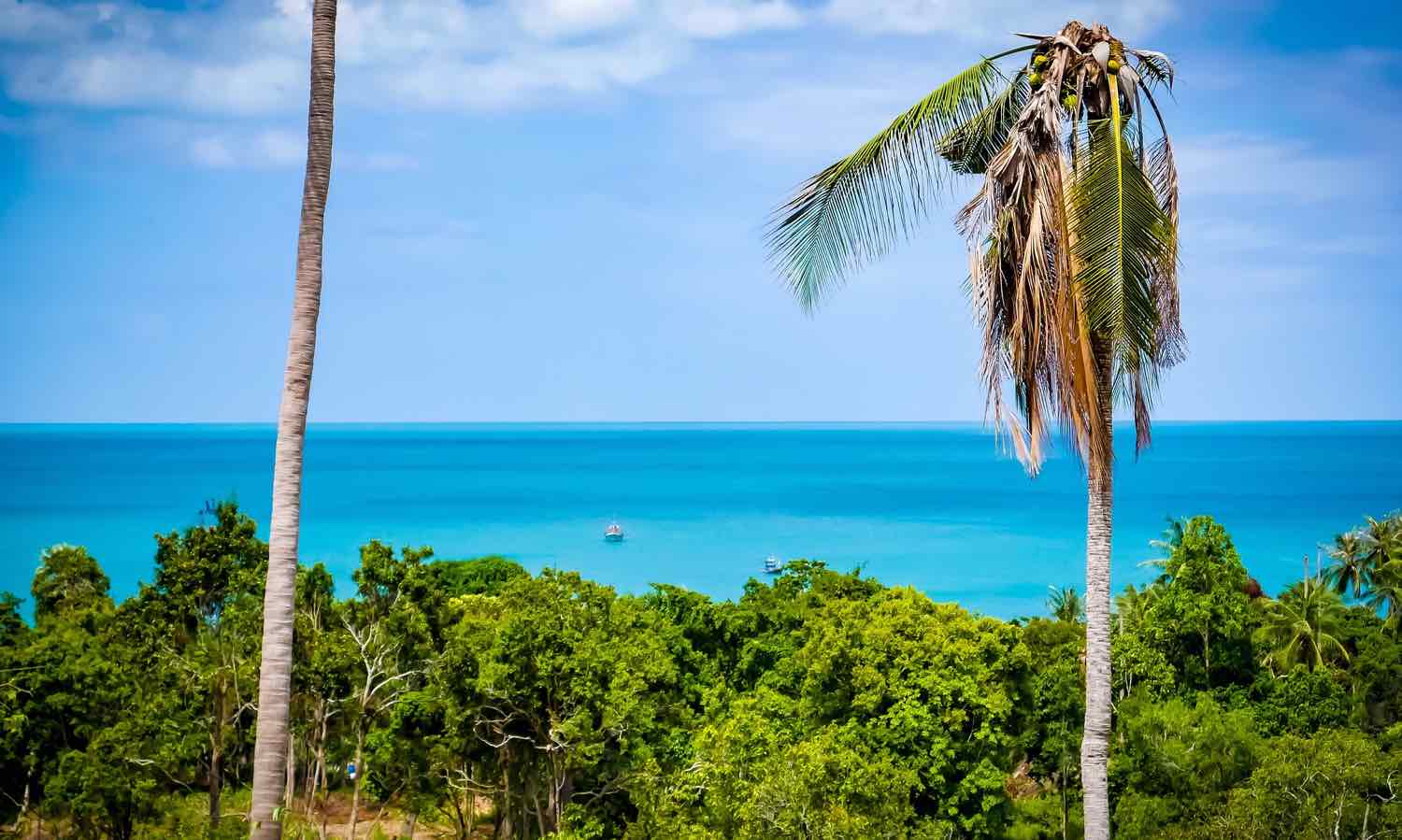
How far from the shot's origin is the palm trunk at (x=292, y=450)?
914cm

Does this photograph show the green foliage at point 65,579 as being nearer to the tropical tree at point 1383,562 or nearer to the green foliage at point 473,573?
the green foliage at point 473,573

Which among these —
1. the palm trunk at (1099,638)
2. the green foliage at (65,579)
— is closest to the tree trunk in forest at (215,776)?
the green foliage at (65,579)

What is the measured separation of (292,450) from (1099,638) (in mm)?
7534

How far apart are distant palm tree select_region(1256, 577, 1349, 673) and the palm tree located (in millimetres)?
18431

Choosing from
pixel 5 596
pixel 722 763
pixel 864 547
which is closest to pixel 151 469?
pixel 864 547

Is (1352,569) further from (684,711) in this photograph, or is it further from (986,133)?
(986,133)

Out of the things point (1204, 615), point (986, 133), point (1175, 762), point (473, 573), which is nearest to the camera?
point (986, 133)

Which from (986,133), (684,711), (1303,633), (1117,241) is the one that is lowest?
(684,711)

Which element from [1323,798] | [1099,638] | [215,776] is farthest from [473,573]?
[1099,638]

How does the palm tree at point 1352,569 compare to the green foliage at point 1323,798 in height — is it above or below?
above

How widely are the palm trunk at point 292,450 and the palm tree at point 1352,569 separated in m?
51.0

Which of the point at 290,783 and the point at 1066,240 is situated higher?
the point at 1066,240

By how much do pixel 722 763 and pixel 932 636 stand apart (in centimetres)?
559

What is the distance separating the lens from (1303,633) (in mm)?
32406
